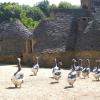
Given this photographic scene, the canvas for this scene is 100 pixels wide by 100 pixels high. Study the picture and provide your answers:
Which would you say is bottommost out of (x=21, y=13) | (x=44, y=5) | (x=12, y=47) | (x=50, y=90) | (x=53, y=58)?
(x=44, y=5)

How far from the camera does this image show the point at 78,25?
31219 millimetres

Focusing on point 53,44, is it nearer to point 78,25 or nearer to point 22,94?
point 78,25

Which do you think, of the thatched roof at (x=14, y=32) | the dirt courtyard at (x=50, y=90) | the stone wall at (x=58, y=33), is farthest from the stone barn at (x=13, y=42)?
the dirt courtyard at (x=50, y=90)

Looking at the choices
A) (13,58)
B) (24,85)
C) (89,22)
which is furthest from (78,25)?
(24,85)

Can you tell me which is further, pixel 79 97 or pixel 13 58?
pixel 13 58

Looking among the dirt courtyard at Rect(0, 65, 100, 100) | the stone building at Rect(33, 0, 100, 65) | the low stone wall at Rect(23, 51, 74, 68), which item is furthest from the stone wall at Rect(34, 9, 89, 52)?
the dirt courtyard at Rect(0, 65, 100, 100)

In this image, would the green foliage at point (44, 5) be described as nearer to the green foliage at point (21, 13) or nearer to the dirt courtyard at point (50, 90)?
the green foliage at point (21, 13)

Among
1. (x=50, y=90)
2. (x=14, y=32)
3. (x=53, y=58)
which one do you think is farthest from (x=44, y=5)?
(x=50, y=90)

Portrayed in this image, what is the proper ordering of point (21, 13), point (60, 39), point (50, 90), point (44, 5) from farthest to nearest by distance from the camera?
point (44, 5) → point (21, 13) → point (60, 39) → point (50, 90)

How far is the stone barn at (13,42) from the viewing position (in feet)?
111

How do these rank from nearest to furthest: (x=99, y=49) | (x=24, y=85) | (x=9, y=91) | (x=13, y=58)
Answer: (x=9, y=91) → (x=24, y=85) → (x=99, y=49) → (x=13, y=58)

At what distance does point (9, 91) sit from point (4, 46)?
18125 millimetres

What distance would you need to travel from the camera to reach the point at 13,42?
113 ft

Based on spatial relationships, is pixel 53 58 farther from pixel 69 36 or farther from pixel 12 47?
pixel 12 47
